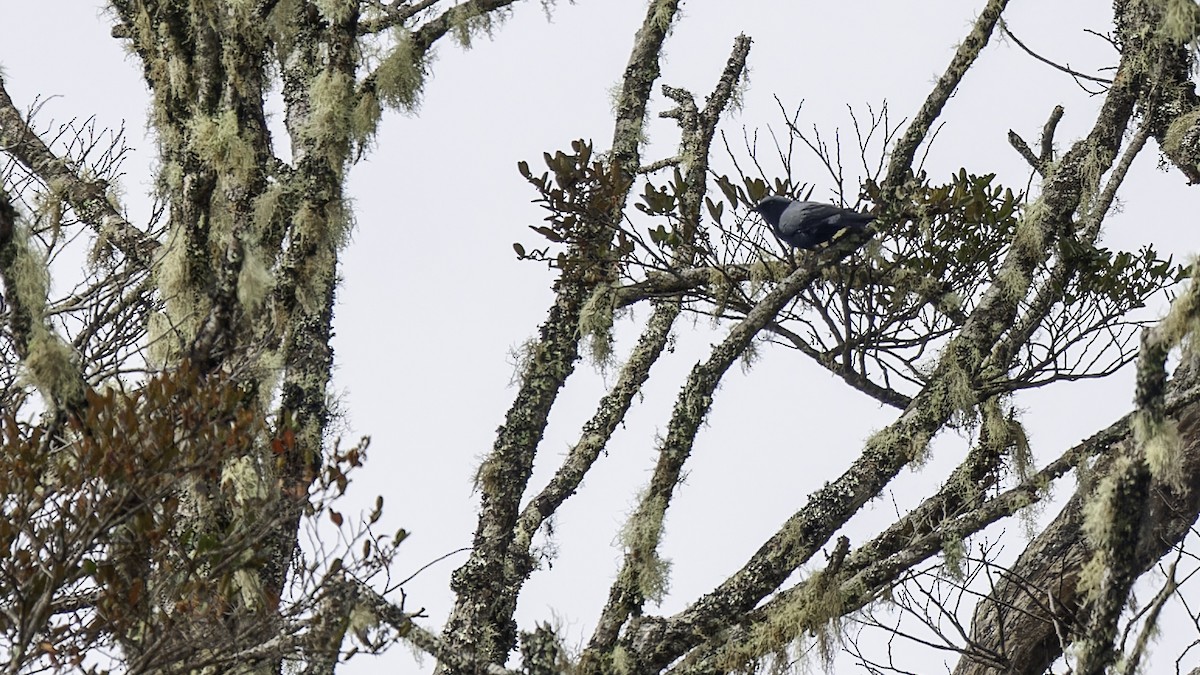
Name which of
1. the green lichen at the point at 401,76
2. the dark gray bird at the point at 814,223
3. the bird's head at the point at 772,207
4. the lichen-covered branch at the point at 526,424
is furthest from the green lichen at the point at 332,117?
the dark gray bird at the point at 814,223

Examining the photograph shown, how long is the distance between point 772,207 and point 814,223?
1.54ft

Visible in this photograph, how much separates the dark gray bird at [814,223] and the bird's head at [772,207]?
21cm

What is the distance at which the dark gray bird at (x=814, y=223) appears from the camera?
20.4 ft

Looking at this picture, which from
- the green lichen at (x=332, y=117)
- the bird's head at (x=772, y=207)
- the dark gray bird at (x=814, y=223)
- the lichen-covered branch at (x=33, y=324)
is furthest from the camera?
the green lichen at (x=332, y=117)

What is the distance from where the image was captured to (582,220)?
6.60 meters

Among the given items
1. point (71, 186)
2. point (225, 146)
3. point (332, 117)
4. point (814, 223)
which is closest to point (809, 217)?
point (814, 223)

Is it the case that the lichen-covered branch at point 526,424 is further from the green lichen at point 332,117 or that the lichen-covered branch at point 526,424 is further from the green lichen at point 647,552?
the green lichen at point 332,117

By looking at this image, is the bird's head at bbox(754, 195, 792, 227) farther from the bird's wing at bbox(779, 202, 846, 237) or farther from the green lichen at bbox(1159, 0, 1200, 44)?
the green lichen at bbox(1159, 0, 1200, 44)

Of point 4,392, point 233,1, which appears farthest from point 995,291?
point 4,392

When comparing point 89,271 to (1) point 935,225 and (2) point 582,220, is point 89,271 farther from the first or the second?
(1) point 935,225

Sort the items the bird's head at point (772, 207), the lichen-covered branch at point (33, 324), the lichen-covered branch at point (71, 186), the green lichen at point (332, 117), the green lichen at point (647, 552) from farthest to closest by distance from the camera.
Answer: the lichen-covered branch at point (71, 186) < the green lichen at point (332, 117) < the bird's head at point (772, 207) < the green lichen at point (647, 552) < the lichen-covered branch at point (33, 324)

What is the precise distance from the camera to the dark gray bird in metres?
6.21

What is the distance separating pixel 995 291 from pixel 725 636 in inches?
75.0

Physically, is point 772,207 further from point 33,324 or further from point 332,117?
point 33,324
